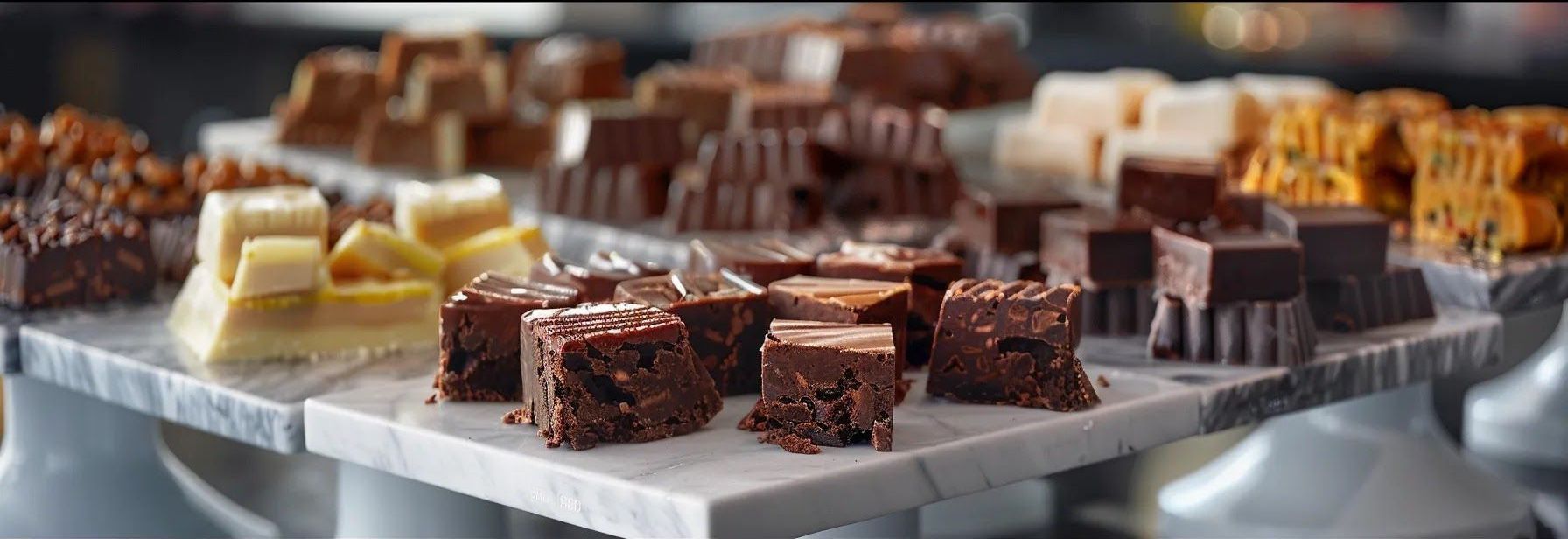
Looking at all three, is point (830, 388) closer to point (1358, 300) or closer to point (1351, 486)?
point (1358, 300)

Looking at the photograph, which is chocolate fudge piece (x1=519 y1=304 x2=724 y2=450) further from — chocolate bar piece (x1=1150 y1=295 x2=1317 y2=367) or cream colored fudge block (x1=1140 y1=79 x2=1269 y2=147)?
cream colored fudge block (x1=1140 y1=79 x2=1269 y2=147)

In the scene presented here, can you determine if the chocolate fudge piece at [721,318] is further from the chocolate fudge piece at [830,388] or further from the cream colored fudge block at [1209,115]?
the cream colored fudge block at [1209,115]

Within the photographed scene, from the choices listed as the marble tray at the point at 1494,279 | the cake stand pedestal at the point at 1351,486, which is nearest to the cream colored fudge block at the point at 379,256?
the cake stand pedestal at the point at 1351,486

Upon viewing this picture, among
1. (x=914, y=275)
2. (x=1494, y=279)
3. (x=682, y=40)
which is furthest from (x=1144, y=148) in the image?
(x=682, y=40)

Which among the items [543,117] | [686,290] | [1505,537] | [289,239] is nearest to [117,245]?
[289,239]

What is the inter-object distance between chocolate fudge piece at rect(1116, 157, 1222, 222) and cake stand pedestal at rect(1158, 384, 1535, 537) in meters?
0.44

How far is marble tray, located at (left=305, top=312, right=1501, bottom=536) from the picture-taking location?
6.16 feet

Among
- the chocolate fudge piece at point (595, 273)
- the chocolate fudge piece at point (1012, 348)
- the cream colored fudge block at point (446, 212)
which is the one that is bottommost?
the chocolate fudge piece at point (1012, 348)

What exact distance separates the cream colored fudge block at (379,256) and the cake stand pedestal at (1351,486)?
1.28 meters

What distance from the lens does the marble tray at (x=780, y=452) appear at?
1.88m

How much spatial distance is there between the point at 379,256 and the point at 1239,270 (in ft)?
4.16

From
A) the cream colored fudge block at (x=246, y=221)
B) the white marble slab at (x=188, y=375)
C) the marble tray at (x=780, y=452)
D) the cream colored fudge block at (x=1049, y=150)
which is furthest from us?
the cream colored fudge block at (x=1049, y=150)

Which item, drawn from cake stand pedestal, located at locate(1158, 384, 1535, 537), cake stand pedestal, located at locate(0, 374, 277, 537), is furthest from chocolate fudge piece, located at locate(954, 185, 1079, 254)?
cake stand pedestal, located at locate(0, 374, 277, 537)

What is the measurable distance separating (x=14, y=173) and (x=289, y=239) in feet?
3.76
